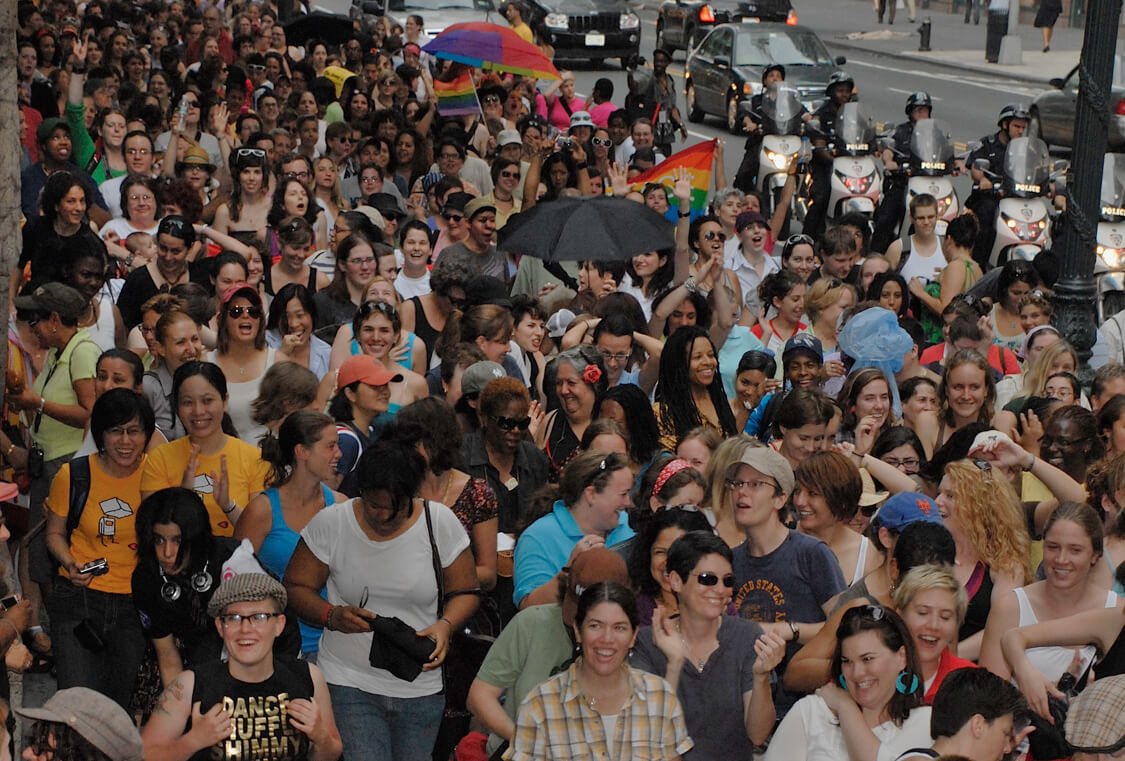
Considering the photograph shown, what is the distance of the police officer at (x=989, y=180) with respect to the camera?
51.4 ft

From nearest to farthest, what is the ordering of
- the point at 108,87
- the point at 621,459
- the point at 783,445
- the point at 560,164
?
the point at 621,459, the point at 783,445, the point at 560,164, the point at 108,87

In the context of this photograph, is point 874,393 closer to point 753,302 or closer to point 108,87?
point 753,302

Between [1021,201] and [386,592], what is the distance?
10811 mm

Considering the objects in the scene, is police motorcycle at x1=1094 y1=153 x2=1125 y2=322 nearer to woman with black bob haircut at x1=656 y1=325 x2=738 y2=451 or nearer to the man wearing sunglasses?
woman with black bob haircut at x1=656 y1=325 x2=738 y2=451

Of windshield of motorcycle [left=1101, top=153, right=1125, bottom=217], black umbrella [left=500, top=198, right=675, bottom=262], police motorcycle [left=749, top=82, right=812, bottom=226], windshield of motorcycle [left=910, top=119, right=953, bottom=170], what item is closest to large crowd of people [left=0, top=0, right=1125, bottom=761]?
black umbrella [left=500, top=198, right=675, bottom=262]

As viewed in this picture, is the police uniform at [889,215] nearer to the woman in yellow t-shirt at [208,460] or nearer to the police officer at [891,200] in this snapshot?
the police officer at [891,200]

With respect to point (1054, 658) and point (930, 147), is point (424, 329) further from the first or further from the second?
point (930, 147)

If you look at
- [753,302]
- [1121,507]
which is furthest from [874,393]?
[753,302]

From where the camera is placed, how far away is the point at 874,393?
8.89 meters

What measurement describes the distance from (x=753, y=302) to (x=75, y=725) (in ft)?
24.8

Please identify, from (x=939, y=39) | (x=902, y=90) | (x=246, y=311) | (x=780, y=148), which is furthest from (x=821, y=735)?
(x=939, y=39)

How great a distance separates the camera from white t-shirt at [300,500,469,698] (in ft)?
21.4

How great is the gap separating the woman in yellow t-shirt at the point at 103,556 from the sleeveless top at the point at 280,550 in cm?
64

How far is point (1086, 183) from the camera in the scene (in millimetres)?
11055
